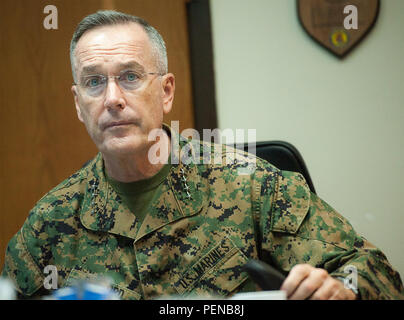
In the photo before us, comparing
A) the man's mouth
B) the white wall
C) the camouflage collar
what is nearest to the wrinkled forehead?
the man's mouth

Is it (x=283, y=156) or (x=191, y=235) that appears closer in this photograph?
(x=191, y=235)

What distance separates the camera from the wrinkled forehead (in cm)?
92

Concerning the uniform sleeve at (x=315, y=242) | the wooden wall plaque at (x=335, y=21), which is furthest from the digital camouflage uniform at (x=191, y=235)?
the wooden wall plaque at (x=335, y=21)

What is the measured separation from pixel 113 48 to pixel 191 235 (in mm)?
444

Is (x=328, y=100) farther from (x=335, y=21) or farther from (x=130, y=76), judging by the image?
(x=130, y=76)

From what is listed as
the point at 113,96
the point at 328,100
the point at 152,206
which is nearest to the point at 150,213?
the point at 152,206

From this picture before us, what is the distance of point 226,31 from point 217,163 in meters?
0.42

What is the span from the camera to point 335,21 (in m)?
1.13

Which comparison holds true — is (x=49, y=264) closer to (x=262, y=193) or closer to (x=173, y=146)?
(x=173, y=146)

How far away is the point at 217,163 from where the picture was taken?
1.05m

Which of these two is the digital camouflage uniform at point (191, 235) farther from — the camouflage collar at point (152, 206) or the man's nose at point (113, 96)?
the man's nose at point (113, 96)

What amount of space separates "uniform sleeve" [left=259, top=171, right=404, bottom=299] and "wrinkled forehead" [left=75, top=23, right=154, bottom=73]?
0.40m

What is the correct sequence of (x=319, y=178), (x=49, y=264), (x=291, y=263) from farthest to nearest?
(x=319, y=178) → (x=49, y=264) → (x=291, y=263)
